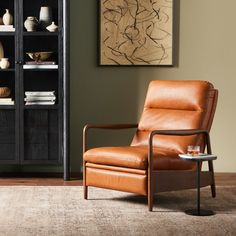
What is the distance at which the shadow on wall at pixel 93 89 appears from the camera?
6.73 metres

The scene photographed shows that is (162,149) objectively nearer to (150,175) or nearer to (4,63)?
(150,175)

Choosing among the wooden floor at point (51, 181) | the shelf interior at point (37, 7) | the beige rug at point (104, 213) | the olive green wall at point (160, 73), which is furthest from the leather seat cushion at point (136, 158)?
the shelf interior at point (37, 7)

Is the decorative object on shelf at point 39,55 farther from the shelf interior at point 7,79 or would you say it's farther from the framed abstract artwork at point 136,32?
the framed abstract artwork at point 136,32

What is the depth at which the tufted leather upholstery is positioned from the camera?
5.00 m

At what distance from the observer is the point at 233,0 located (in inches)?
267

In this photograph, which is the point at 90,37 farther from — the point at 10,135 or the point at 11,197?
the point at 11,197

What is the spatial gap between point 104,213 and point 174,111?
1243 mm

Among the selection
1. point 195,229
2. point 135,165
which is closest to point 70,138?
point 135,165

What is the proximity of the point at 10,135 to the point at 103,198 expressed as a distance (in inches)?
57.9

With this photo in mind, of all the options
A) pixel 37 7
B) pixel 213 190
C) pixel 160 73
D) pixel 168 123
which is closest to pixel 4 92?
pixel 37 7

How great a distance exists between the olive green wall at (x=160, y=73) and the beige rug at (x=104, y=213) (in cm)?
116

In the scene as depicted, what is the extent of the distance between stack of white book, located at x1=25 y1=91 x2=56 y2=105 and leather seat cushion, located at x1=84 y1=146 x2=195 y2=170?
50.1 inches

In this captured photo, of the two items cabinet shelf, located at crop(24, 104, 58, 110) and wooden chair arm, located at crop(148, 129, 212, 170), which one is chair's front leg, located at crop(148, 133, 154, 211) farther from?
cabinet shelf, located at crop(24, 104, 58, 110)

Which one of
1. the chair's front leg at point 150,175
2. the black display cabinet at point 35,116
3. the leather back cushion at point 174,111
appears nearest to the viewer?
the chair's front leg at point 150,175
